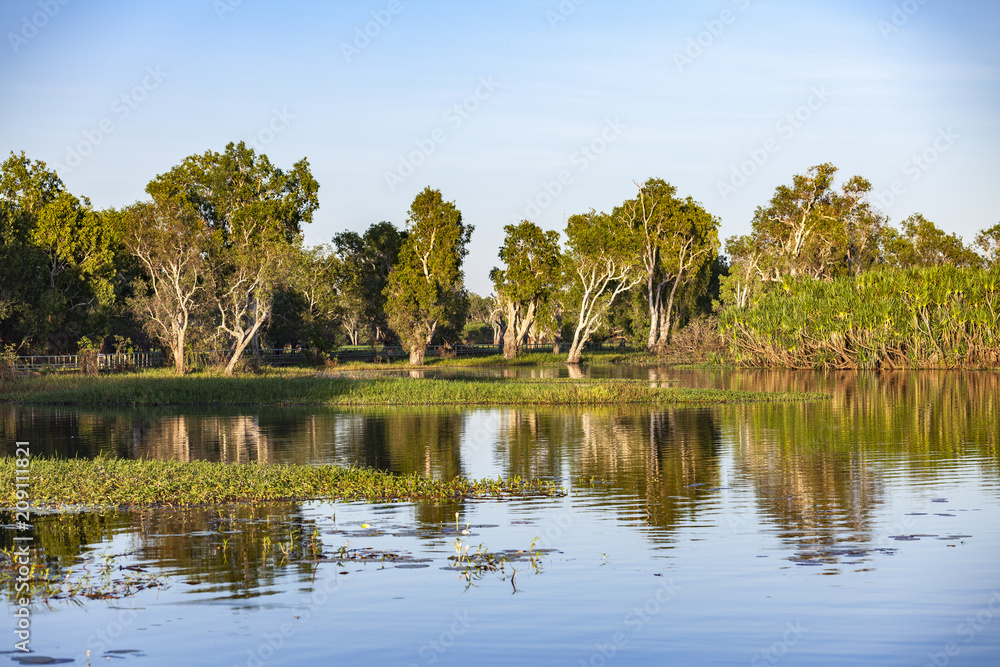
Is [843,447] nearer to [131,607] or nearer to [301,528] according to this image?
[301,528]

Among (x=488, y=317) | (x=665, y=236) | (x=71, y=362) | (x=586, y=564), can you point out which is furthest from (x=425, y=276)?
(x=488, y=317)

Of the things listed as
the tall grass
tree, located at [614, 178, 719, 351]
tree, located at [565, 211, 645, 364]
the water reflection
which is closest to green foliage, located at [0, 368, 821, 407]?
the water reflection

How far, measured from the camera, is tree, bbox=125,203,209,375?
58375 mm

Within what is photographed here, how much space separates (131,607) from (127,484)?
772cm

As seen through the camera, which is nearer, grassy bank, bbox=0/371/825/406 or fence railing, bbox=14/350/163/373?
grassy bank, bbox=0/371/825/406

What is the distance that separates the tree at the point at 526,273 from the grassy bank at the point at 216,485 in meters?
63.9

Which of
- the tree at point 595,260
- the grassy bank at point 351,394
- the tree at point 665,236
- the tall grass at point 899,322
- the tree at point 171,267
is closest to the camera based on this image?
the grassy bank at point 351,394

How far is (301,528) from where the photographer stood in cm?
1611

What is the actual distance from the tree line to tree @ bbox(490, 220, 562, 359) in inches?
6.6

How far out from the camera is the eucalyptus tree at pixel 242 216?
198 feet

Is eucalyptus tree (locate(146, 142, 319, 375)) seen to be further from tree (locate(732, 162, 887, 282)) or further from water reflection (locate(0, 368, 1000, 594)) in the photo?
tree (locate(732, 162, 887, 282))

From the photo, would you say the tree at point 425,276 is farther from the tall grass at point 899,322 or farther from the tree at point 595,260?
the tall grass at point 899,322

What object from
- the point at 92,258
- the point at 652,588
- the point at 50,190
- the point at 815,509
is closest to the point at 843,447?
the point at 815,509

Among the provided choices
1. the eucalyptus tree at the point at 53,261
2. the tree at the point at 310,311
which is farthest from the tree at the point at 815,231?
the eucalyptus tree at the point at 53,261
